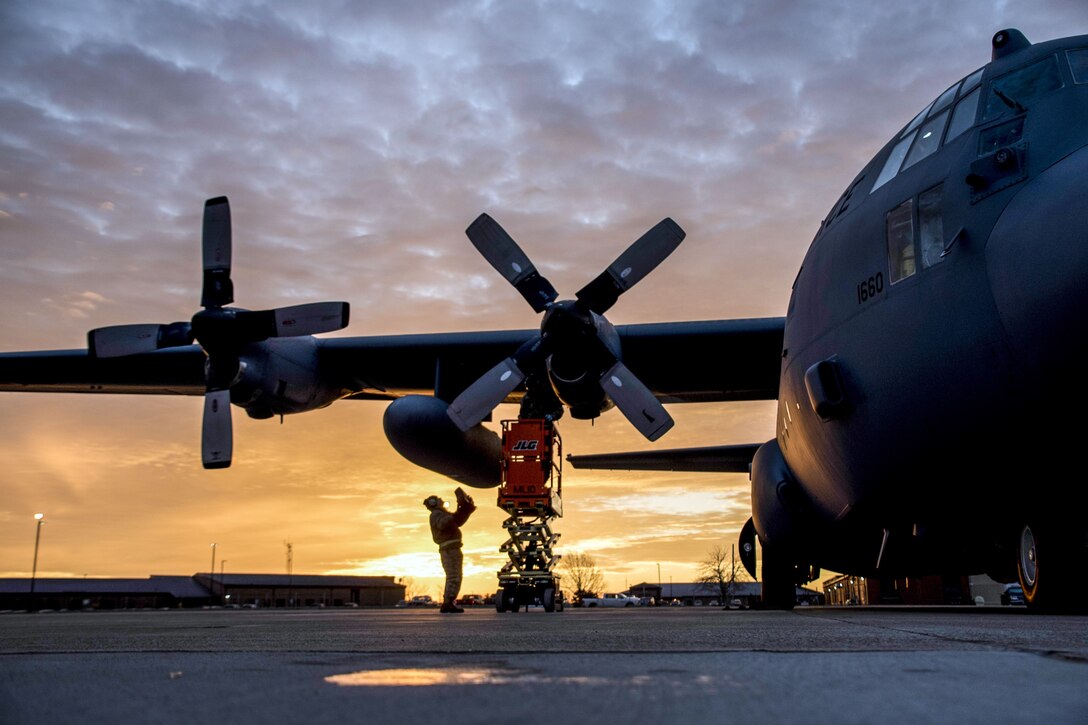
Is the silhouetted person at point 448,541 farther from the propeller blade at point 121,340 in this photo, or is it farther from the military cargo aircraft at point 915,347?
the propeller blade at point 121,340

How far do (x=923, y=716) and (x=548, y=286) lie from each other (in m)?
12.5

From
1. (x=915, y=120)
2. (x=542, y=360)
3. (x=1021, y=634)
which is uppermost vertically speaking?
(x=915, y=120)

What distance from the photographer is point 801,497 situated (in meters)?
10.9

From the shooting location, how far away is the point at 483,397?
13359 mm

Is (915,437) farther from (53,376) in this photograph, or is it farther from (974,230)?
(53,376)

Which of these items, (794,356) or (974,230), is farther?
(794,356)

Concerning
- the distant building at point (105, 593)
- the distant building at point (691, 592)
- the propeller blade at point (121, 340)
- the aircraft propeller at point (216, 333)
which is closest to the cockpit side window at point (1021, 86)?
the aircraft propeller at point (216, 333)

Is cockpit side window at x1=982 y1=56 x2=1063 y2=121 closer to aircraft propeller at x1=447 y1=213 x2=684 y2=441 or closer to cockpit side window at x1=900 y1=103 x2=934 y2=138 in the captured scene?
cockpit side window at x1=900 y1=103 x2=934 y2=138

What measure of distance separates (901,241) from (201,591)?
324ft

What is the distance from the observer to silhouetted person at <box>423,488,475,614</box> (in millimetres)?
14383

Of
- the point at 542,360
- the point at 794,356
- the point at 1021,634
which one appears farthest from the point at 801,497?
the point at 1021,634

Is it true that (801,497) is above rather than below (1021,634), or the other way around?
above

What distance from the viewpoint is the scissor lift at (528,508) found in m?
14.3

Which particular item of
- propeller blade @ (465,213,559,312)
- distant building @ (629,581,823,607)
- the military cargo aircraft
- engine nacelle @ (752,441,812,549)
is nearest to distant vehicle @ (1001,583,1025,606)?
the military cargo aircraft
